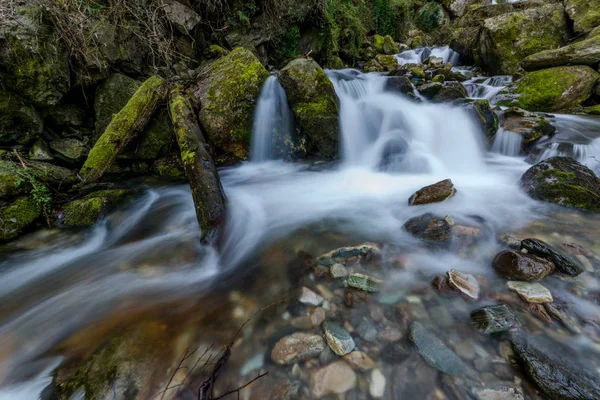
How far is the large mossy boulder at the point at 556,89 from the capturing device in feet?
20.4

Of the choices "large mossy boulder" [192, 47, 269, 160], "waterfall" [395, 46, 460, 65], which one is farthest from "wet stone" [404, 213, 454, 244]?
"waterfall" [395, 46, 460, 65]

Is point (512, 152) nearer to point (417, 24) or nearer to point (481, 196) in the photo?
point (481, 196)

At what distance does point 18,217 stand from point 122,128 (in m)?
1.87

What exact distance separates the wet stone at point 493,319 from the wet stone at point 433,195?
1.98m

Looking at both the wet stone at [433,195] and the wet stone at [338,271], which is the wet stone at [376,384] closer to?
the wet stone at [338,271]

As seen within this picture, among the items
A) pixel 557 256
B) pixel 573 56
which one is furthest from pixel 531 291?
pixel 573 56

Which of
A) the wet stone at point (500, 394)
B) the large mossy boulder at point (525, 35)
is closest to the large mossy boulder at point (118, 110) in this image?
the wet stone at point (500, 394)

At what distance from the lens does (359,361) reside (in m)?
1.59

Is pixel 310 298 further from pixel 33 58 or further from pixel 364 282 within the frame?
pixel 33 58

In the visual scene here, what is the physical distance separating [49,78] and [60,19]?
1.05m

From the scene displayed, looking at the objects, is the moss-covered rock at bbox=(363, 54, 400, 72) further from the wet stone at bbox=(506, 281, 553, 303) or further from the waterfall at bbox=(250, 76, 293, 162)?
the wet stone at bbox=(506, 281, 553, 303)

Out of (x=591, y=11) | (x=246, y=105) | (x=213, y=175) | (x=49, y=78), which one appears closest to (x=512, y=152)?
(x=246, y=105)

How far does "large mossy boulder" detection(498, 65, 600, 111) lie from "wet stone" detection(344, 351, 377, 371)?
8.45 metres

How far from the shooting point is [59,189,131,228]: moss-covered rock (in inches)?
133
